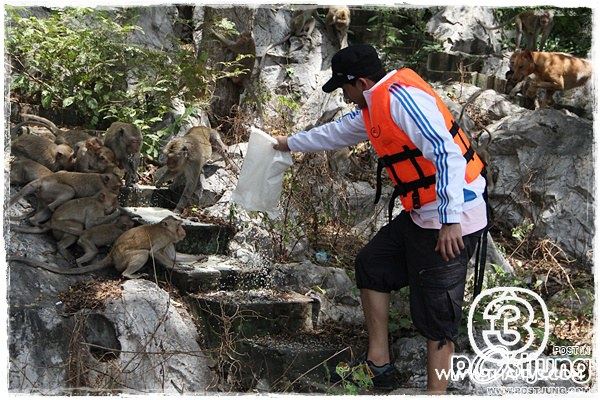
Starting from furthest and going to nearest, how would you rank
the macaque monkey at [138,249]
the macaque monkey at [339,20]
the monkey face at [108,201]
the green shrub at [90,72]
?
the macaque monkey at [339,20] → the green shrub at [90,72] → the monkey face at [108,201] → the macaque monkey at [138,249]

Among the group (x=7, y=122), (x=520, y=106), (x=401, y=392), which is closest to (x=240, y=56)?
(x=7, y=122)

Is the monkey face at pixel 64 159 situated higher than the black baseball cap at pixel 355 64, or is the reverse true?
the black baseball cap at pixel 355 64

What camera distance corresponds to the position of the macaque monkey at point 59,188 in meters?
7.72

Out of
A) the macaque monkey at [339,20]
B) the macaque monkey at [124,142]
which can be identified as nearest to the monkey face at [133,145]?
the macaque monkey at [124,142]

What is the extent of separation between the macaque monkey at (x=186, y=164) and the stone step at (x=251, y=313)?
7.10 ft

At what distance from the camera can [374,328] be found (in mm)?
5484

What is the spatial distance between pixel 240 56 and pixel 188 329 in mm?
5786

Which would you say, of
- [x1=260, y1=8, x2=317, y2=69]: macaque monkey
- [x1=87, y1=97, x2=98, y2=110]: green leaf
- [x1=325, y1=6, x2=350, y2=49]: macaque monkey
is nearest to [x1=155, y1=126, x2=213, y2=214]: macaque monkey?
Answer: [x1=87, y1=97, x2=98, y2=110]: green leaf

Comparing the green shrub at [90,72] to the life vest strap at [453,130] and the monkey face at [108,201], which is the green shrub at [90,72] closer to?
the monkey face at [108,201]

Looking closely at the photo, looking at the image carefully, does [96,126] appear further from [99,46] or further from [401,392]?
[401,392]

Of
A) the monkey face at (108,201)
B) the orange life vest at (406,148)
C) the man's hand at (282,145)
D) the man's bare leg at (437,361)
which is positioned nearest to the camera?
the orange life vest at (406,148)

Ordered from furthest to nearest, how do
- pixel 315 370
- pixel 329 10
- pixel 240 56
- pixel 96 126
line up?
pixel 329 10, pixel 240 56, pixel 96 126, pixel 315 370

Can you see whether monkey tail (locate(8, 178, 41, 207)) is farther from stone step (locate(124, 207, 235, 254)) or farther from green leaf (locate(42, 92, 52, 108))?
green leaf (locate(42, 92, 52, 108))

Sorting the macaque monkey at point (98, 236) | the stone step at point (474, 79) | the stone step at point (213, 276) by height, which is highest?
the stone step at point (474, 79)
